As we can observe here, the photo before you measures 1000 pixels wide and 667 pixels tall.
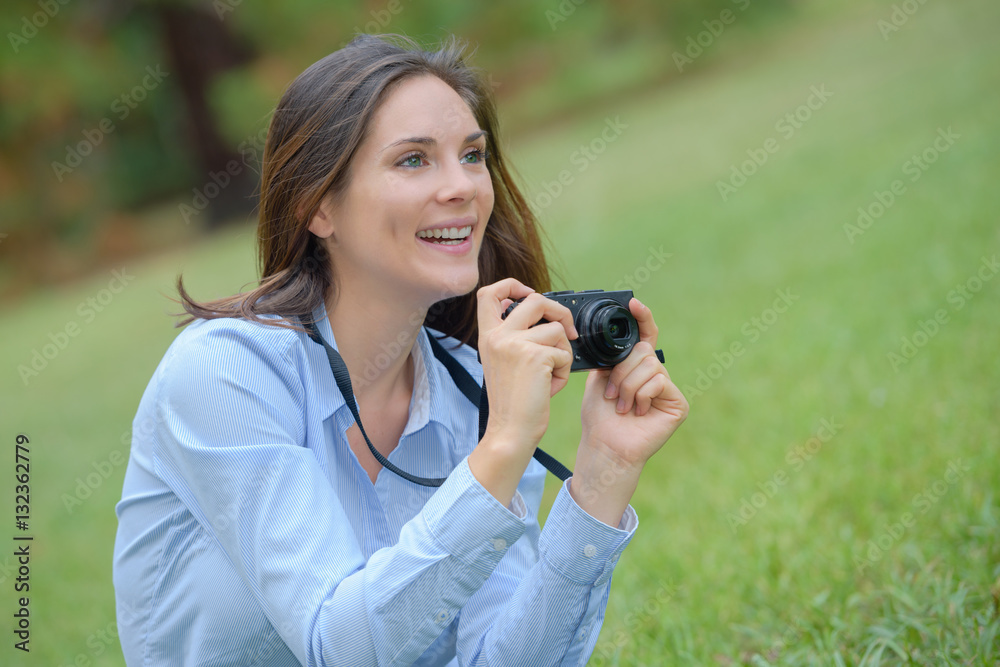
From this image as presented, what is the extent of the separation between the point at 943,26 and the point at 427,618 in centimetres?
1297

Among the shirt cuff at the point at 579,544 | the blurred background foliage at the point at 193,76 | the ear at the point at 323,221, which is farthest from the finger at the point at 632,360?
the blurred background foliage at the point at 193,76

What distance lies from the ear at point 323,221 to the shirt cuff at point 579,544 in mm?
768

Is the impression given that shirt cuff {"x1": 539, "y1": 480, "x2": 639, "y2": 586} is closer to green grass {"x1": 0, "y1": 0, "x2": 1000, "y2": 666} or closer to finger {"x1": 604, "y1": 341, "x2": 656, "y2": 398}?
finger {"x1": 604, "y1": 341, "x2": 656, "y2": 398}

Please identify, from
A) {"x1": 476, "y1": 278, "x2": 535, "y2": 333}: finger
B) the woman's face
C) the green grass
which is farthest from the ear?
the green grass

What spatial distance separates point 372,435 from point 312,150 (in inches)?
25.6

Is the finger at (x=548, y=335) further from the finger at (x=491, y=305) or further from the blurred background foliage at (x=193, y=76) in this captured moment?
the blurred background foliage at (x=193, y=76)

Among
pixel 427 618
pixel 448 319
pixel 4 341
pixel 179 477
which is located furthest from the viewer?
pixel 4 341

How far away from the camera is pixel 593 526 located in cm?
178

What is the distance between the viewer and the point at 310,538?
1573mm

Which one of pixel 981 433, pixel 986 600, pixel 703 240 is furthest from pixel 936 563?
→ pixel 703 240

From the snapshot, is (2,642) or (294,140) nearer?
(294,140)

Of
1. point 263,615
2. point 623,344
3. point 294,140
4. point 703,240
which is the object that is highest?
point 294,140

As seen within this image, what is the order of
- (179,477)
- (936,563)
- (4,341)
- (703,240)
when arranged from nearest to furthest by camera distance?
(179,477) < (936,563) < (703,240) < (4,341)

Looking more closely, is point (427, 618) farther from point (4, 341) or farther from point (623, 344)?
point (4, 341)
